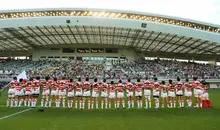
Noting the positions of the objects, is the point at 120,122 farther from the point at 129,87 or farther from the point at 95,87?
the point at 95,87

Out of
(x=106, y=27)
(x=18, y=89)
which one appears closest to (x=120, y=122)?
(x=18, y=89)

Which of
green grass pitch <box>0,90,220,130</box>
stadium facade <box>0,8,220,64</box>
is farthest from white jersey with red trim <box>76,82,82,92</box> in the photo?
stadium facade <box>0,8,220,64</box>

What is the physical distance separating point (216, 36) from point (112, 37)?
19.8m

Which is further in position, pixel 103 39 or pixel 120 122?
pixel 103 39

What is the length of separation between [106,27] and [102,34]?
205 inches

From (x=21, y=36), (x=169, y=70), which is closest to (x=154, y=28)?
(x=169, y=70)

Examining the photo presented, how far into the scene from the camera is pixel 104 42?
187ft

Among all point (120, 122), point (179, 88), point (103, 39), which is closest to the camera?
point (120, 122)

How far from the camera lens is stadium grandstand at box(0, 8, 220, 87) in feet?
140

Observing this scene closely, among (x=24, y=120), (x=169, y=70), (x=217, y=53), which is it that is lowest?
(x=24, y=120)

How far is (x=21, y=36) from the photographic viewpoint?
49000 mm

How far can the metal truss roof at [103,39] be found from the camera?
4569cm

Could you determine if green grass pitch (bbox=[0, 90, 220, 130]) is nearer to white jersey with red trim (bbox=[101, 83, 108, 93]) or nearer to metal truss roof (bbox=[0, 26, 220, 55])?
white jersey with red trim (bbox=[101, 83, 108, 93])

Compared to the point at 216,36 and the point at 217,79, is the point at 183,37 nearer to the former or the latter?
the point at 216,36
